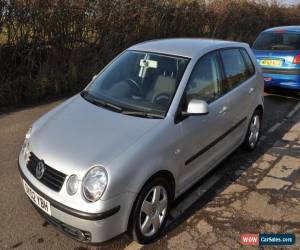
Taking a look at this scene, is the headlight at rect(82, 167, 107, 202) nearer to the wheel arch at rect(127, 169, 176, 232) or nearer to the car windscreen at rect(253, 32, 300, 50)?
the wheel arch at rect(127, 169, 176, 232)

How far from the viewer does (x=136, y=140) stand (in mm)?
2967

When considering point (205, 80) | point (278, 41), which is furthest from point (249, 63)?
point (278, 41)

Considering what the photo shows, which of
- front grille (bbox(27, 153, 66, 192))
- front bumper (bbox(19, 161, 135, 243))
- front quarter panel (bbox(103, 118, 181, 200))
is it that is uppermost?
front quarter panel (bbox(103, 118, 181, 200))

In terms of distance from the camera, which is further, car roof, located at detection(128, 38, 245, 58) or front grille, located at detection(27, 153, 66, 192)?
car roof, located at detection(128, 38, 245, 58)

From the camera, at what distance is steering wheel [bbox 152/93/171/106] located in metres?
3.43

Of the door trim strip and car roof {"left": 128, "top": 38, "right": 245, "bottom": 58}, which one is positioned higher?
car roof {"left": 128, "top": 38, "right": 245, "bottom": 58}

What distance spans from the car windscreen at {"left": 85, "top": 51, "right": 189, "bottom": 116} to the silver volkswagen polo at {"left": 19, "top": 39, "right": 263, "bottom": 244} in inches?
0.5

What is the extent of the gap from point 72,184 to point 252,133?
11.1ft

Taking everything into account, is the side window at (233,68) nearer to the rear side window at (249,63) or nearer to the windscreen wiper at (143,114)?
the rear side window at (249,63)

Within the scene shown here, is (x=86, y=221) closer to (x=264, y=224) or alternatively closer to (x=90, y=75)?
(x=264, y=224)

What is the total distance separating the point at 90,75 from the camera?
866cm

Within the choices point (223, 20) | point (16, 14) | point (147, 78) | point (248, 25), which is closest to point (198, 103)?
point (147, 78)

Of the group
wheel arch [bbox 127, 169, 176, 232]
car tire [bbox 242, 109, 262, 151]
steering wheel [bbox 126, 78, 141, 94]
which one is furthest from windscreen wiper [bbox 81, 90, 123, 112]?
car tire [bbox 242, 109, 262, 151]

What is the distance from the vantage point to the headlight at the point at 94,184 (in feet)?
8.68
